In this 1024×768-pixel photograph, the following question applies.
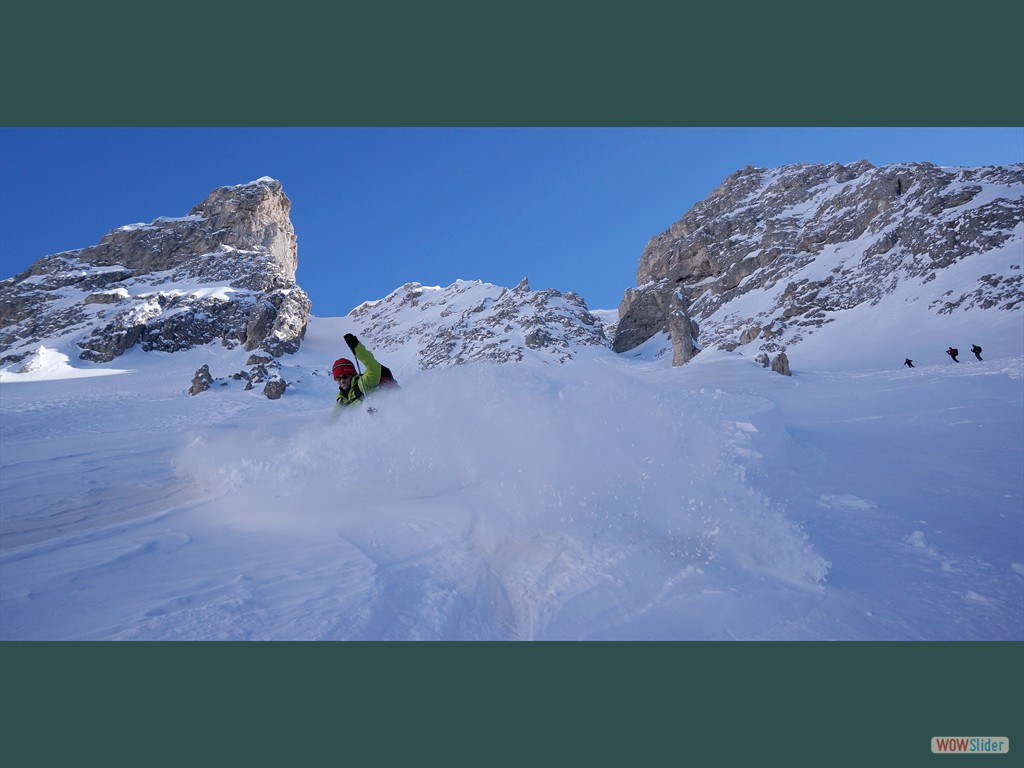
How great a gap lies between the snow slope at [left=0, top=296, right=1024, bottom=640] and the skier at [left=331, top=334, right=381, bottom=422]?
21.3 inches

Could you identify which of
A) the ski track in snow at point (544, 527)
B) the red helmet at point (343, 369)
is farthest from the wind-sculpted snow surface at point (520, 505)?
the red helmet at point (343, 369)

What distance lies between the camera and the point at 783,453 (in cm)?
550

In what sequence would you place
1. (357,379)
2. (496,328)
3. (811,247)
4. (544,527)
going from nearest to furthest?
(544,527), (357,379), (811,247), (496,328)

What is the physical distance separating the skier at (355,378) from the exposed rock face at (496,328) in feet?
141

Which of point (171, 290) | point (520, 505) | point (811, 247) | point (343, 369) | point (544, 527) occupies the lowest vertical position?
point (544, 527)

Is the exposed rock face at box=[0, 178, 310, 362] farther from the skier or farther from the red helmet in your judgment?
the skier

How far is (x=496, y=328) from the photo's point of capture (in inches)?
2790

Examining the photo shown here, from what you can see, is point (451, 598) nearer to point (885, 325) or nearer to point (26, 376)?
point (885, 325)

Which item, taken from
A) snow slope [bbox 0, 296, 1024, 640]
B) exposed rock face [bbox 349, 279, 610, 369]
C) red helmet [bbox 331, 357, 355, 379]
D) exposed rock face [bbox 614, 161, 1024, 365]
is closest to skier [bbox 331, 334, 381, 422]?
red helmet [bbox 331, 357, 355, 379]

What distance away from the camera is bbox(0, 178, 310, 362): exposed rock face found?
171 feet

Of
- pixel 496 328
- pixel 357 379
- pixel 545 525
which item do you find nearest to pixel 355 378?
pixel 357 379

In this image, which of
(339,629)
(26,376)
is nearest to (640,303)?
(26,376)

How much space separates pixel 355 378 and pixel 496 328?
63715mm

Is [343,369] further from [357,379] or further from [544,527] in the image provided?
[544,527]
